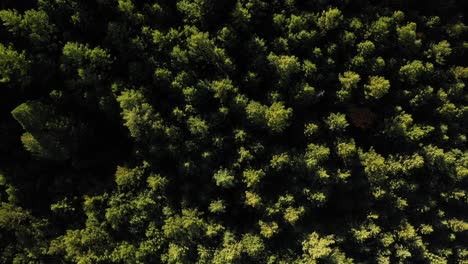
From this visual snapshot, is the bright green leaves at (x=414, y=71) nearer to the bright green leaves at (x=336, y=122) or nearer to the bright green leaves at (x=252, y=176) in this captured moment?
the bright green leaves at (x=336, y=122)

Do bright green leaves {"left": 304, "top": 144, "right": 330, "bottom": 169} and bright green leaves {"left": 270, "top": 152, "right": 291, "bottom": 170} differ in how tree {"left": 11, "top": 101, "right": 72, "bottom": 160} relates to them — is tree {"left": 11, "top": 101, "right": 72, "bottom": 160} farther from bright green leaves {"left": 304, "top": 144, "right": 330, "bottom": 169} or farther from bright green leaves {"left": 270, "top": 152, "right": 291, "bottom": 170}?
bright green leaves {"left": 304, "top": 144, "right": 330, "bottom": 169}

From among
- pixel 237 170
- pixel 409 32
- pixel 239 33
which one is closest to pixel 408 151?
pixel 409 32

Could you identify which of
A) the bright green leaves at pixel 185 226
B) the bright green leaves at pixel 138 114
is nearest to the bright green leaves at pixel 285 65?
the bright green leaves at pixel 138 114

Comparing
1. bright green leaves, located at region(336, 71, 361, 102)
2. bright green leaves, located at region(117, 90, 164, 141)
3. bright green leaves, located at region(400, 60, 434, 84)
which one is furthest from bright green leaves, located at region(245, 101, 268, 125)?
bright green leaves, located at region(400, 60, 434, 84)

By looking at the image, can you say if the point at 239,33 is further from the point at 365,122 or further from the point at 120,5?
the point at 365,122

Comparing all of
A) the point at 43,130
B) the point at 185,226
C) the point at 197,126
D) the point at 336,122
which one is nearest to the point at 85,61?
the point at 43,130

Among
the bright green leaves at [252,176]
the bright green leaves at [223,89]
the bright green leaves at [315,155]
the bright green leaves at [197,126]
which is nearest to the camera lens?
the bright green leaves at [223,89]
